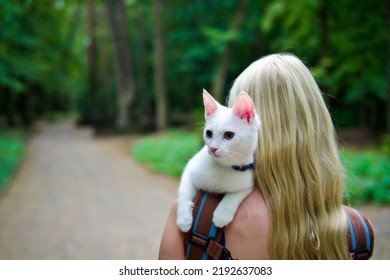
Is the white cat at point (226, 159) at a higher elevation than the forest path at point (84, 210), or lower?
higher

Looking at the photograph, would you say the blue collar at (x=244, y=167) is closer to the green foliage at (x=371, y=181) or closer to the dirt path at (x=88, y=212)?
the dirt path at (x=88, y=212)

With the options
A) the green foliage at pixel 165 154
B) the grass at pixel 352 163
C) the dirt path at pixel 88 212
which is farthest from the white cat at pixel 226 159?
the green foliage at pixel 165 154

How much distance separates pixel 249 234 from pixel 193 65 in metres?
21.5

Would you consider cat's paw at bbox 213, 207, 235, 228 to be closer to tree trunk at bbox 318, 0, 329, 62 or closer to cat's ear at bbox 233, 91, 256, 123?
cat's ear at bbox 233, 91, 256, 123

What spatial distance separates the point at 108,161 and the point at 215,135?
1249 centimetres

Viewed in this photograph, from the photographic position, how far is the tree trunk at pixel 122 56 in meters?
19.3

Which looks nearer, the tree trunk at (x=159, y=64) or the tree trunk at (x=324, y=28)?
the tree trunk at (x=324, y=28)

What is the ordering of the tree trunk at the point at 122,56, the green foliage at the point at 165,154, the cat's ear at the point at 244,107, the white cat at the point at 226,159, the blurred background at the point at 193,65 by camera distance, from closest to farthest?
1. the cat's ear at the point at 244,107
2. the white cat at the point at 226,159
3. the blurred background at the point at 193,65
4. the green foliage at the point at 165,154
5. the tree trunk at the point at 122,56

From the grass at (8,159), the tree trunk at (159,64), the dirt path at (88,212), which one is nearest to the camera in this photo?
the dirt path at (88,212)

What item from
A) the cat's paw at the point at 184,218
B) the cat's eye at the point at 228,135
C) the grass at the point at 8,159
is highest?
the cat's eye at the point at 228,135

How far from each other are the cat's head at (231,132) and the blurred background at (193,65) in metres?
0.86

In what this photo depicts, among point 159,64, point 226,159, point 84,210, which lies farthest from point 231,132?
point 159,64

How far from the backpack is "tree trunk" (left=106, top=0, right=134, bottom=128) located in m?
18.3

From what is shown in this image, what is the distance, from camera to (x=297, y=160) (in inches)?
67.1
